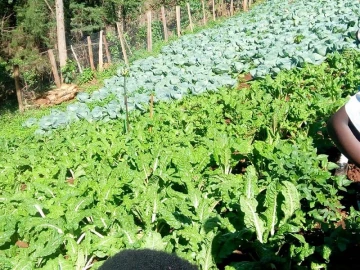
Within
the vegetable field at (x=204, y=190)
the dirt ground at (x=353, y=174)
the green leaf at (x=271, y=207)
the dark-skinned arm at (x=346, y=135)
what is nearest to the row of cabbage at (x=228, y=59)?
the vegetable field at (x=204, y=190)

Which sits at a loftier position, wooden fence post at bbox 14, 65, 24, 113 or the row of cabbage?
the row of cabbage

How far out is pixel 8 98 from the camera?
2134cm

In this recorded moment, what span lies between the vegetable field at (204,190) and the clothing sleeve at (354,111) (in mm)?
1477

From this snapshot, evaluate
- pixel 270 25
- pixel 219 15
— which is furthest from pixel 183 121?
pixel 219 15

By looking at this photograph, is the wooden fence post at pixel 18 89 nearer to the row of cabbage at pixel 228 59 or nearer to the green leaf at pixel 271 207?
the row of cabbage at pixel 228 59

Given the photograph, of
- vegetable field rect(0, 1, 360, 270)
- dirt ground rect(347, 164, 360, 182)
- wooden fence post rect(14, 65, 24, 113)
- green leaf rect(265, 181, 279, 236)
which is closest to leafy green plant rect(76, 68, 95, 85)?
wooden fence post rect(14, 65, 24, 113)

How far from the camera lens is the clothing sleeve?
61.6 inches

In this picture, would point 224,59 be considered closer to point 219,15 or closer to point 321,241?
point 321,241

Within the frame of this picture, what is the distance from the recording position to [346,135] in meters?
1.63

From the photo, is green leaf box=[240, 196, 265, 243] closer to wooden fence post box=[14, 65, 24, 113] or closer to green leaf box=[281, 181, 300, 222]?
green leaf box=[281, 181, 300, 222]

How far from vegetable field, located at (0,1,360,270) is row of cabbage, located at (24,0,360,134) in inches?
50.0

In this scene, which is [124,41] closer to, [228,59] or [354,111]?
[228,59]

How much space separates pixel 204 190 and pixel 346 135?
2573 millimetres

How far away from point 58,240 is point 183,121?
139 inches
